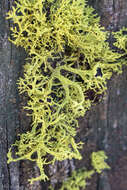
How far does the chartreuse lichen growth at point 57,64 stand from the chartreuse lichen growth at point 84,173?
461 millimetres

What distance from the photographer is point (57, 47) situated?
105 centimetres

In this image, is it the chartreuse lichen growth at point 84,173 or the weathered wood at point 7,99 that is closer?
the weathered wood at point 7,99

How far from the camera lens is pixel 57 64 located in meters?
1.09

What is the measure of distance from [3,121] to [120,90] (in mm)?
821

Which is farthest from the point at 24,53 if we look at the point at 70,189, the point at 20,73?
the point at 70,189

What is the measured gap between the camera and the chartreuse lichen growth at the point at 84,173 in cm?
147

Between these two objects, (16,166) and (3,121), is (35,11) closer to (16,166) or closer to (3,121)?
(3,121)

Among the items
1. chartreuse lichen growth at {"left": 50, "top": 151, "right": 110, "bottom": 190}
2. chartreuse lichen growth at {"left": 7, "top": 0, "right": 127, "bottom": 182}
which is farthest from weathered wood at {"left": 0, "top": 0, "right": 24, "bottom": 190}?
chartreuse lichen growth at {"left": 50, "top": 151, "right": 110, "bottom": 190}

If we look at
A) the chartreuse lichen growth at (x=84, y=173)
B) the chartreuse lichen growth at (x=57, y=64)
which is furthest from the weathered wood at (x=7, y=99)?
the chartreuse lichen growth at (x=84, y=173)

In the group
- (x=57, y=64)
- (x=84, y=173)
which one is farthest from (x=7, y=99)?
(x=84, y=173)

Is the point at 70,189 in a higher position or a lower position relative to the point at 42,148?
lower

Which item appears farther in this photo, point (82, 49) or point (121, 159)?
point (121, 159)

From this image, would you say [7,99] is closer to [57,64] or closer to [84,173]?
[57,64]

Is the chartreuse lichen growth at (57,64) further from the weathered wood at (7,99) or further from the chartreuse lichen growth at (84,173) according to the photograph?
the chartreuse lichen growth at (84,173)
